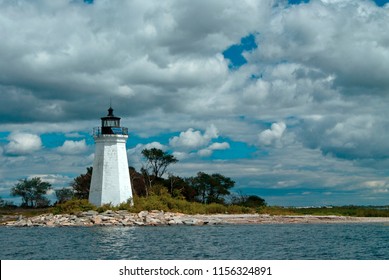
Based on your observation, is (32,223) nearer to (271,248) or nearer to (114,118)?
(114,118)

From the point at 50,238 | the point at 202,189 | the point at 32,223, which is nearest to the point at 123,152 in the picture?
Answer: the point at 32,223

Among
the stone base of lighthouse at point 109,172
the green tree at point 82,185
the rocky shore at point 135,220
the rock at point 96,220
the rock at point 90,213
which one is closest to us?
the rock at point 96,220

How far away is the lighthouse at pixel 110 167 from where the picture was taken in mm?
54812

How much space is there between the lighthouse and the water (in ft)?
23.3

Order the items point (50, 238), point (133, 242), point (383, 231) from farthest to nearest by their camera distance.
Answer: point (383, 231) < point (50, 238) < point (133, 242)

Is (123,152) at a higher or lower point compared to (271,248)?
higher

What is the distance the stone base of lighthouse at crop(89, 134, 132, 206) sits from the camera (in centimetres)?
5481

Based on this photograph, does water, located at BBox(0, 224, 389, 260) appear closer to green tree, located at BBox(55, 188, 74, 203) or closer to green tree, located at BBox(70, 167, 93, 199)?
green tree, located at BBox(70, 167, 93, 199)

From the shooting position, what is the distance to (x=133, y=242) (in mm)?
37469

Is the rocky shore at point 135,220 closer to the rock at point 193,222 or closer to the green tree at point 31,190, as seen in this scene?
the rock at point 193,222

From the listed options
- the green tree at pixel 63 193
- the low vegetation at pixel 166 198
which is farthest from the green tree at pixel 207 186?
the green tree at pixel 63 193

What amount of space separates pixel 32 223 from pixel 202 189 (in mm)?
34130

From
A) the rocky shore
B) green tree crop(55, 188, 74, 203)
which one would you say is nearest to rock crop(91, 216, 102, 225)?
the rocky shore

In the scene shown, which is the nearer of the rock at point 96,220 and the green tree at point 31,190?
the rock at point 96,220
